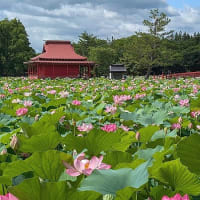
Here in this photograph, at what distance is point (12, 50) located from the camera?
38.6 metres

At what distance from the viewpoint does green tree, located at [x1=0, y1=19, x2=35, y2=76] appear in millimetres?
38250

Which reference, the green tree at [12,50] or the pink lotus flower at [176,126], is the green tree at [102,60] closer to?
the green tree at [12,50]

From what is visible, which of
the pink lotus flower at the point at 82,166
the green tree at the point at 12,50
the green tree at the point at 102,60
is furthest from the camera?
the green tree at the point at 12,50

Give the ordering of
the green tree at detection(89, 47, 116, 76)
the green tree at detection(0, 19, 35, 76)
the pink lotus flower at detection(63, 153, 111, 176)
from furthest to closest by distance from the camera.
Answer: the green tree at detection(0, 19, 35, 76) → the green tree at detection(89, 47, 116, 76) → the pink lotus flower at detection(63, 153, 111, 176)

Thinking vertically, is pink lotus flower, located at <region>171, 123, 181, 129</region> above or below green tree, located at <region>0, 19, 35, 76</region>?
below

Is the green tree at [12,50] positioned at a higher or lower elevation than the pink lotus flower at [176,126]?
higher

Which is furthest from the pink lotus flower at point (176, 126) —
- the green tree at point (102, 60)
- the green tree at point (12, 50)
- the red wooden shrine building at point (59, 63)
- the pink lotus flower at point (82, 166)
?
the green tree at point (12, 50)

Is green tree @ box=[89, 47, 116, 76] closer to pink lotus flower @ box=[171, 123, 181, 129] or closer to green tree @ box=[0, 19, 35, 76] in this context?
green tree @ box=[0, 19, 35, 76]

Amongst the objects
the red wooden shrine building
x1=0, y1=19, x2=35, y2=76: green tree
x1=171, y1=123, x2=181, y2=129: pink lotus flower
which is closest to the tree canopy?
x1=0, y1=19, x2=35, y2=76: green tree

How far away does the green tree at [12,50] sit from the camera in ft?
125

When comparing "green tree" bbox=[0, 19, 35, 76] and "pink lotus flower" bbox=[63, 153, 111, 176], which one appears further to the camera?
"green tree" bbox=[0, 19, 35, 76]

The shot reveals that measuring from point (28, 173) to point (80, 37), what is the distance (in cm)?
4914

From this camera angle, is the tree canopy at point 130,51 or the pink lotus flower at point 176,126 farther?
the tree canopy at point 130,51

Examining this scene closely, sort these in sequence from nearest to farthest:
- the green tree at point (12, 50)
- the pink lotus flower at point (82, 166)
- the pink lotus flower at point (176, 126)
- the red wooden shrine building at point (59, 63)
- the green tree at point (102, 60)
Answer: the pink lotus flower at point (82, 166) → the pink lotus flower at point (176, 126) → the red wooden shrine building at point (59, 63) → the green tree at point (102, 60) → the green tree at point (12, 50)
